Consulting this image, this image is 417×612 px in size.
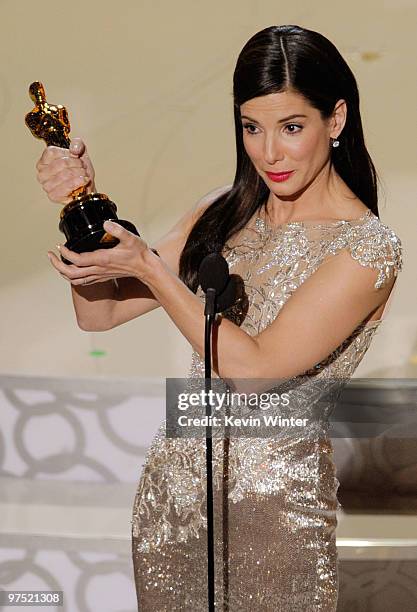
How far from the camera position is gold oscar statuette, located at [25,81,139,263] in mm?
1291

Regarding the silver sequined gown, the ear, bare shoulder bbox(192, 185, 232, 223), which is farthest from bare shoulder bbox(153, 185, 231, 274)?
the ear

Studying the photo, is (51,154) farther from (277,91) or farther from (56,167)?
(277,91)

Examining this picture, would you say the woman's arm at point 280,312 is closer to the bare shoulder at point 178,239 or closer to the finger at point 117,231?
the finger at point 117,231

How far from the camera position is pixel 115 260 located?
4.21 ft

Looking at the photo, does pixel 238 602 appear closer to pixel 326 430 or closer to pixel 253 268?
pixel 326 430

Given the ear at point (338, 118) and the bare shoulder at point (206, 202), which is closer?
the ear at point (338, 118)

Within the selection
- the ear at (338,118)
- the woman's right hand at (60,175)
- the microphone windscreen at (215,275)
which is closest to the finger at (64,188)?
the woman's right hand at (60,175)

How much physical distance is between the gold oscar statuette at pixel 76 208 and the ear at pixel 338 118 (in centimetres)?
31

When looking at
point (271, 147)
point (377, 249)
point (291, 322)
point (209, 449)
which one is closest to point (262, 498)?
point (209, 449)

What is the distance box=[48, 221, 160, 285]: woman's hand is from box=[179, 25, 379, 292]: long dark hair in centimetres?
25

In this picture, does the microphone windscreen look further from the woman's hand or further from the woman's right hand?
the woman's right hand

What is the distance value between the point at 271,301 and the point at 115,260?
0.25m

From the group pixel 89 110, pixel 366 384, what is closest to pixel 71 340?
pixel 89 110

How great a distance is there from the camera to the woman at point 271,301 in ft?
4.38
